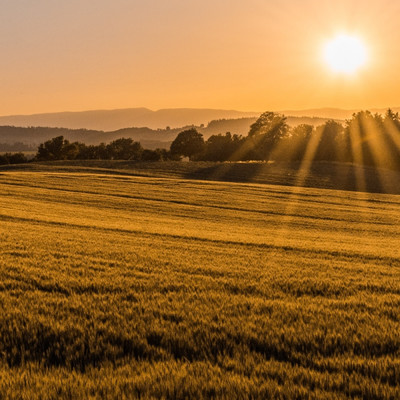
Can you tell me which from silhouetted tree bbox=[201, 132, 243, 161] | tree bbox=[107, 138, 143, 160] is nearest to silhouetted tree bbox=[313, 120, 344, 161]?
silhouetted tree bbox=[201, 132, 243, 161]

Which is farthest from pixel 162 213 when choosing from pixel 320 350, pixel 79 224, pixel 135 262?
pixel 320 350

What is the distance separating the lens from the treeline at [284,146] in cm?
10112

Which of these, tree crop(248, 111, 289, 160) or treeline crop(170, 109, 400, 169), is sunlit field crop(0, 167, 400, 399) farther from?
tree crop(248, 111, 289, 160)

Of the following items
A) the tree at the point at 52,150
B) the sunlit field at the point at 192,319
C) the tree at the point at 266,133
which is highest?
the tree at the point at 266,133

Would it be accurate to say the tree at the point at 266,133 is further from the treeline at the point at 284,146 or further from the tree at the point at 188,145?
the tree at the point at 188,145

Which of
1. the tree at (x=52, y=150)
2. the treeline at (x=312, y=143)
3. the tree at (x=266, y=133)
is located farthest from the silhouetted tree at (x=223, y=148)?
the tree at (x=52, y=150)

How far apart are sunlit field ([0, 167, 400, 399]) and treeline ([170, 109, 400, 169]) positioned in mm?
89231

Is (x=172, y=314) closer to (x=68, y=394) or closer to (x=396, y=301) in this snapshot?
(x=68, y=394)

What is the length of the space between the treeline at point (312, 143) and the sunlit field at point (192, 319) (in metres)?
89.2

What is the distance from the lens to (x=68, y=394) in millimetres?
4969

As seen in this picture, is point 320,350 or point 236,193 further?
point 236,193

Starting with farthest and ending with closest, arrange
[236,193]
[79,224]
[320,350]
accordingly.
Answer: [236,193] → [79,224] → [320,350]

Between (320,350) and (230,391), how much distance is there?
1.95m

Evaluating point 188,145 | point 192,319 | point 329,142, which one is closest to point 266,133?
point 329,142
